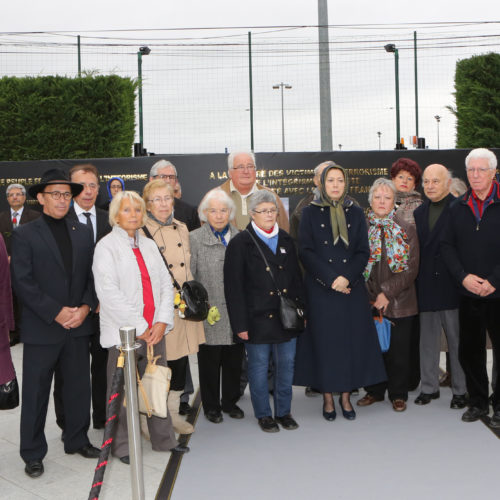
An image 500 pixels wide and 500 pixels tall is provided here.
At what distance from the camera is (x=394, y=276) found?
15.9 feet

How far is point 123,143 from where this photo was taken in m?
9.98

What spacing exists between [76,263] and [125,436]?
1.19m

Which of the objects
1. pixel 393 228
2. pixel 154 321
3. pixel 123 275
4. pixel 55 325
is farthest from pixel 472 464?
pixel 55 325

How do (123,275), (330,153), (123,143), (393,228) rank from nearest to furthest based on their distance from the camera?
(123,275), (393,228), (330,153), (123,143)

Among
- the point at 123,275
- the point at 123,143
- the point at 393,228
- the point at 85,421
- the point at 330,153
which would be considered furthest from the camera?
the point at 123,143

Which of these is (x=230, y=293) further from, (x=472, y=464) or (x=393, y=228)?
(x=472, y=464)

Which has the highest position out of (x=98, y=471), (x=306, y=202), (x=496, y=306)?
(x=306, y=202)

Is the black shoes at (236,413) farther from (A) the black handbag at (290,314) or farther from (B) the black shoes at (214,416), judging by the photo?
(A) the black handbag at (290,314)

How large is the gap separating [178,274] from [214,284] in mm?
313

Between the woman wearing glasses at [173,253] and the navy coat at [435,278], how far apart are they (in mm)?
1855

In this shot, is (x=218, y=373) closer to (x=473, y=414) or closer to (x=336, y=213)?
(x=336, y=213)

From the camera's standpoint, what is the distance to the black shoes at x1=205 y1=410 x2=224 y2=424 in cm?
470

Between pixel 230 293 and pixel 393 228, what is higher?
pixel 393 228

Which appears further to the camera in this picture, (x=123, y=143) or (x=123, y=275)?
(x=123, y=143)
